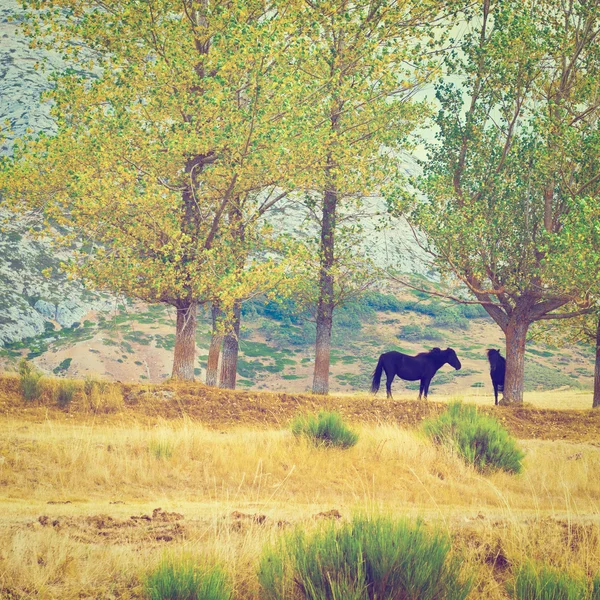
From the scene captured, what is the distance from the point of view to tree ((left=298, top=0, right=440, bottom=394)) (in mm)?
22141

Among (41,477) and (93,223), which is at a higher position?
(93,223)

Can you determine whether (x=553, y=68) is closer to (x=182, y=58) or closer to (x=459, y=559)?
(x=182, y=58)

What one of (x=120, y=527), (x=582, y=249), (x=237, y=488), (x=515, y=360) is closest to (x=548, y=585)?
(x=120, y=527)

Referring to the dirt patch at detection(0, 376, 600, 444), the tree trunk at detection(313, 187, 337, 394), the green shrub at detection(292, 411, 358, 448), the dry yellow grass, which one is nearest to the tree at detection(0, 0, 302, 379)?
the dirt patch at detection(0, 376, 600, 444)

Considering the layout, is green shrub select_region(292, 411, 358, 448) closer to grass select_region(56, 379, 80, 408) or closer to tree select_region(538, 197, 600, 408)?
grass select_region(56, 379, 80, 408)

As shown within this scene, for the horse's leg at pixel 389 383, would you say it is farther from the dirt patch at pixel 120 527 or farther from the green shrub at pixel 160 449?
the dirt patch at pixel 120 527

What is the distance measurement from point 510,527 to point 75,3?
20.9 meters

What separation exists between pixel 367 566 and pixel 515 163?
21.9 meters

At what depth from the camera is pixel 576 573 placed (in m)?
7.09

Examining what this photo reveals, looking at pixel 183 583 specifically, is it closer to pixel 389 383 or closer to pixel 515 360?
pixel 389 383

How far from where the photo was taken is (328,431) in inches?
601

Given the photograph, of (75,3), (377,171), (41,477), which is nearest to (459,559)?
(41,477)

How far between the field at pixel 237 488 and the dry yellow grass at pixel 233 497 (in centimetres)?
3

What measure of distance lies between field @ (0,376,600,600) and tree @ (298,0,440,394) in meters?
6.67
